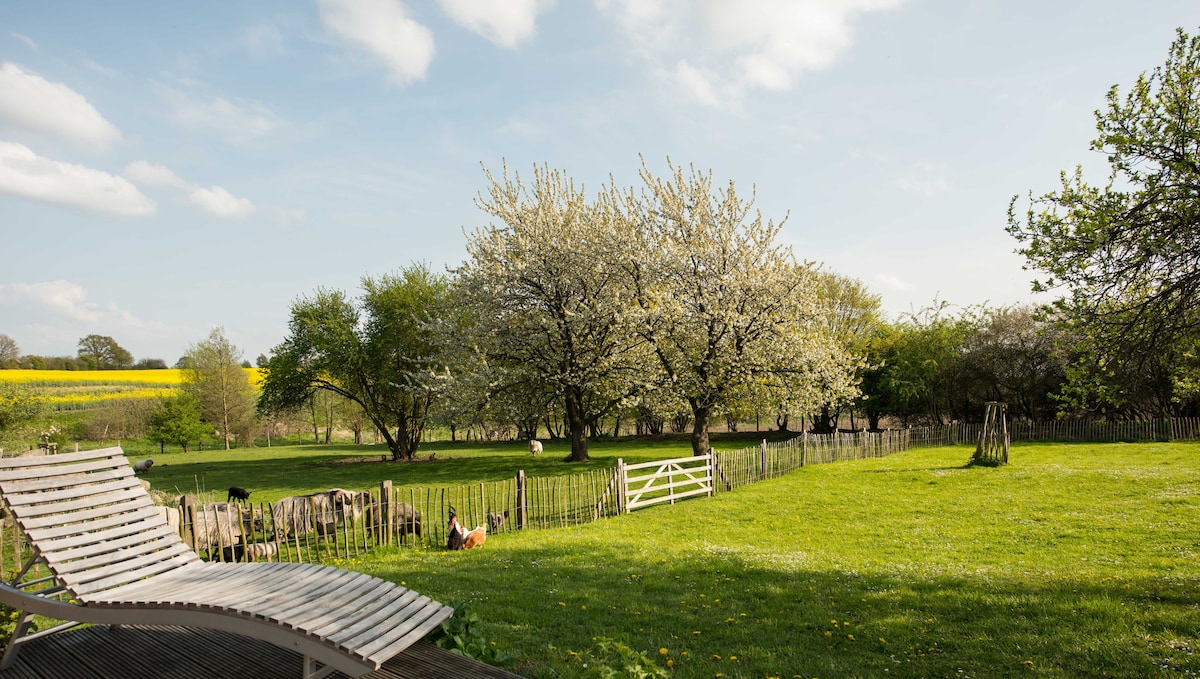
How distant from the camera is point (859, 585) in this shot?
710 cm

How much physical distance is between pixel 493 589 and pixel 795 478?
12867 mm

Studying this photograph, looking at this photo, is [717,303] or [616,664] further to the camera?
[717,303]

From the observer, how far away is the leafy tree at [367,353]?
1236 inches

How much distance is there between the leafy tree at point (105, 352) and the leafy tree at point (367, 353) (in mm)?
54413

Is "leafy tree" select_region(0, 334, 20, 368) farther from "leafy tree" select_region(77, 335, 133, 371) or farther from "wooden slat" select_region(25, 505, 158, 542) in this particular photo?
"wooden slat" select_region(25, 505, 158, 542)

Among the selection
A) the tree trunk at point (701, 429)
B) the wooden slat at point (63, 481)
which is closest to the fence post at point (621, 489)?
the tree trunk at point (701, 429)

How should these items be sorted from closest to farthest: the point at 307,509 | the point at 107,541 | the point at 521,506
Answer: the point at 107,541
the point at 307,509
the point at 521,506

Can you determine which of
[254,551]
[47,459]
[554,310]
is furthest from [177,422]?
[47,459]

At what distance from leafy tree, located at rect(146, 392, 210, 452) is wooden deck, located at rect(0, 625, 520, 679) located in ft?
139

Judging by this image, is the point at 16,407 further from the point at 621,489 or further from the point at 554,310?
the point at 621,489

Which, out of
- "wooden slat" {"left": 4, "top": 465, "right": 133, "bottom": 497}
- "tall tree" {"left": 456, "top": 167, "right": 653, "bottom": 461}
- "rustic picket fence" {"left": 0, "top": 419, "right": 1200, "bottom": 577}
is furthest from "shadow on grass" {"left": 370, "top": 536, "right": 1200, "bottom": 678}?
"tall tree" {"left": 456, "top": 167, "right": 653, "bottom": 461}

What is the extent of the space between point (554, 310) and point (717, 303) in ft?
20.6

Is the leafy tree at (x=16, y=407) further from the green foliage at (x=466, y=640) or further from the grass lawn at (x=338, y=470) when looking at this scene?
the green foliage at (x=466, y=640)

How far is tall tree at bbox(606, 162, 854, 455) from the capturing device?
20.7m
